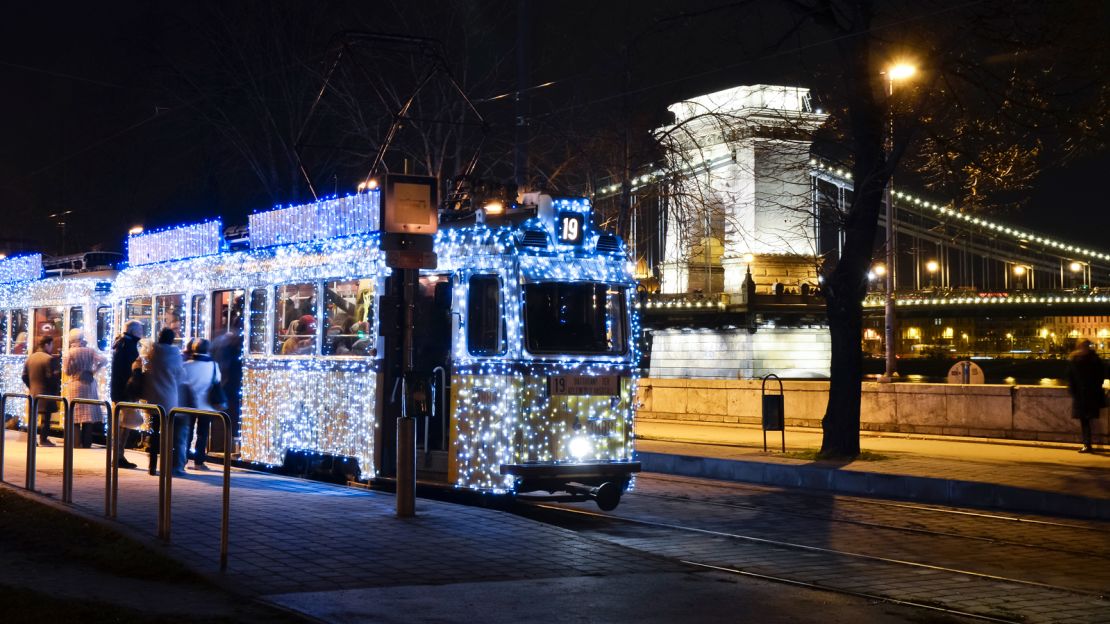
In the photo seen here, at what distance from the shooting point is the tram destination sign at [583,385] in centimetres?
1235

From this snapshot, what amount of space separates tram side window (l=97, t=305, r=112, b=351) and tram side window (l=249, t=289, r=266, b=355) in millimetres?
5602

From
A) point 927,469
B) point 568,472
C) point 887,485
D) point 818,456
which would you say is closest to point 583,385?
point 568,472

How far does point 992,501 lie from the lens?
1527cm

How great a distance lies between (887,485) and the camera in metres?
16.6

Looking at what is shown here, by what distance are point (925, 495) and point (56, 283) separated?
48.9ft

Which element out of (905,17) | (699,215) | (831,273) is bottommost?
(831,273)

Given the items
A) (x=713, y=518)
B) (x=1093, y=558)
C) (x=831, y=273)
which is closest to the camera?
(x=1093, y=558)

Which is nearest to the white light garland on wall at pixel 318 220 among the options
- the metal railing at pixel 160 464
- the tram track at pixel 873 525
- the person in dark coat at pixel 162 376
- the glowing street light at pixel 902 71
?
the person in dark coat at pixel 162 376

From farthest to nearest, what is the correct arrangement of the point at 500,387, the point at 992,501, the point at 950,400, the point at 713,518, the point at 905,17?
the point at 950,400
the point at 905,17
the point at 992,501
the point at 713,518
the point at 500,387

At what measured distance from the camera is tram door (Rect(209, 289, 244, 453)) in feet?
52.6

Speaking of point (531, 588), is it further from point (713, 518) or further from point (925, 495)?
point (925, 495)

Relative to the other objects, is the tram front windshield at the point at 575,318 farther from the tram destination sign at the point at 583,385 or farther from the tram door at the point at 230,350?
the tram door at the point at 230,350

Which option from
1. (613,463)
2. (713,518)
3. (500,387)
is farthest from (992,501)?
(500,387)

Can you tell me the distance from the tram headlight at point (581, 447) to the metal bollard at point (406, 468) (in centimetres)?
175
